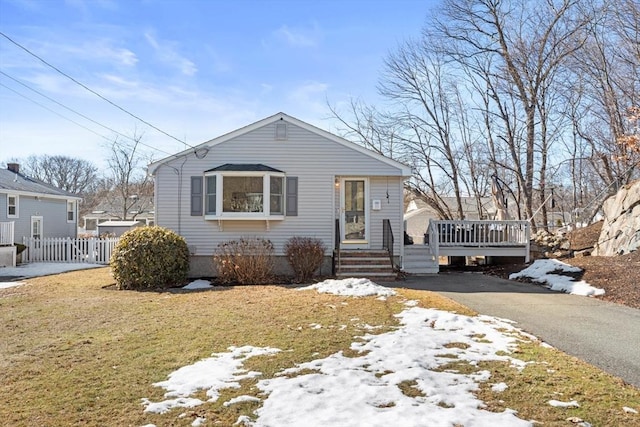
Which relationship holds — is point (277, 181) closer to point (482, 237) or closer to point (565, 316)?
point (482, 237)

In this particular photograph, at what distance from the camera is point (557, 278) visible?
10664 millimetres

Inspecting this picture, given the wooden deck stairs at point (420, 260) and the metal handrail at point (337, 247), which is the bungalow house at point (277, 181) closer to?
the metal handrail at point (337, 247)

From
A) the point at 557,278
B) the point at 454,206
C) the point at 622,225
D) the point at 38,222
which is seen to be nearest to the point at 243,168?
the point at 557,278

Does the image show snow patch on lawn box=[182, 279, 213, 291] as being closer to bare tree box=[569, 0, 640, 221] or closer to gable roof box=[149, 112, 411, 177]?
gable roof box=[149, 112, 411, 177]

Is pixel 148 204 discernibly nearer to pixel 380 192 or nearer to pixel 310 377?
pixel 380 192

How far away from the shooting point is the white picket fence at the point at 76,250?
1767 cm

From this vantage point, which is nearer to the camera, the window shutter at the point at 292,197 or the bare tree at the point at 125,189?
the window shutter at the point at 292,197

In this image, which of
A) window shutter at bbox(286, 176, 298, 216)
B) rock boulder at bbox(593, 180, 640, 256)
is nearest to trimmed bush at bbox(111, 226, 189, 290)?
window shutter at bbox(286, 176, 298, 216)

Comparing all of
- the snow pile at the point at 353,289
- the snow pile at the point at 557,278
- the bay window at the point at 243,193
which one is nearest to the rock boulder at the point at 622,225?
the snow pile at the point at 557,278

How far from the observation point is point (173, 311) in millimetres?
7680

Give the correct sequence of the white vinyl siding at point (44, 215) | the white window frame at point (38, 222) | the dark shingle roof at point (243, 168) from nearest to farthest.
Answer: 1. the dark shingle roof at point (243, 168)
2. the white vinyl siding at point (44, 215)
3. the white window frame at point (38, 222)

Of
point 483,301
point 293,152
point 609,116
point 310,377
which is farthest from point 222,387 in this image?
point 609,116

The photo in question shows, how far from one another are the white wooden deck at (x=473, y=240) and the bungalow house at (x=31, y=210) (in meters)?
15.4

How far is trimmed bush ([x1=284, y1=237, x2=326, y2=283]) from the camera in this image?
11.9m
